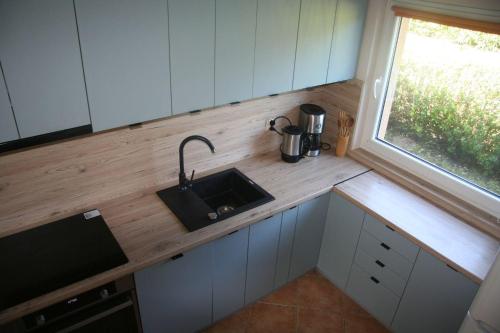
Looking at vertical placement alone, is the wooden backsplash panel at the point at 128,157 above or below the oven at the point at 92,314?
above

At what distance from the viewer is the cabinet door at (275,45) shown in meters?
2.20

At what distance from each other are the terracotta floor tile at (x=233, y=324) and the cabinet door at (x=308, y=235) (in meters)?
0.43

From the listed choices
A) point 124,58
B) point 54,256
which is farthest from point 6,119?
point 54,256

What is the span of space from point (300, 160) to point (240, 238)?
2.72 feet

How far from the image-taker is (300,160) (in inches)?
115

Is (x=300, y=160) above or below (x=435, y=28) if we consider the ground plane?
below

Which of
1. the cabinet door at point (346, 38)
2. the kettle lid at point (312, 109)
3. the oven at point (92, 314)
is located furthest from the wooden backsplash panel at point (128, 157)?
the oven at point (92, 314)

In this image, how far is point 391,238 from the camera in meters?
2.43

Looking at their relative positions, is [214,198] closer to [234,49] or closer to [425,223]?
[234,49]

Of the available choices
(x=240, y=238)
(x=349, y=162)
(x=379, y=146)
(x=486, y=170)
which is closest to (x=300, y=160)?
(x=349, y=162)

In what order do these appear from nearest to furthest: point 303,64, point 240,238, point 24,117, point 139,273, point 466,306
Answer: point 24,117 < point 139,273 < point 466,306 < point 240,238 < point 303,64

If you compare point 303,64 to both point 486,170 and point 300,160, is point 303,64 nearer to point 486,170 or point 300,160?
point 300,160

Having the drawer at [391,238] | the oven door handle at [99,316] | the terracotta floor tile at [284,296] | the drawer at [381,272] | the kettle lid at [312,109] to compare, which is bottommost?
the terracotta floor tile at [284,296]

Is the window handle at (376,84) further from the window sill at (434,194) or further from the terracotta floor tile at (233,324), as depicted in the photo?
the terracotta floor tile at (233,324)
